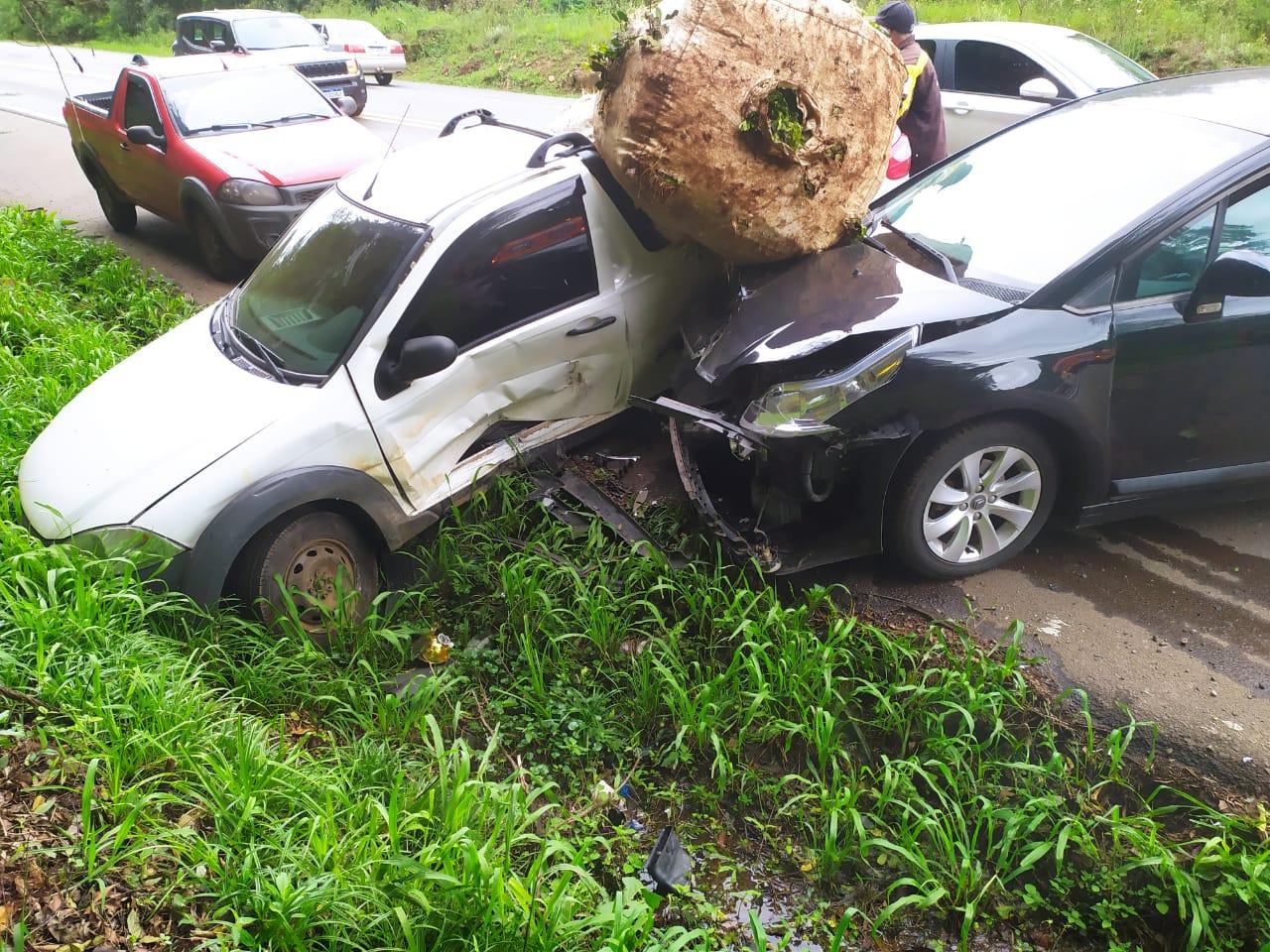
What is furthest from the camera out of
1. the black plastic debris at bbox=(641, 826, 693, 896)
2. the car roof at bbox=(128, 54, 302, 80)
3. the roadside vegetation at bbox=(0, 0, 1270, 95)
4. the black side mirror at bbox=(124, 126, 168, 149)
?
the roadside vegetation at bbox=(0, 0, 1270, 95)

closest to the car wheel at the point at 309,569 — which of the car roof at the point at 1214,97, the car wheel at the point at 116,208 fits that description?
the car roof at the point at 1214,97

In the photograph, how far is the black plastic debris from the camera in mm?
2795

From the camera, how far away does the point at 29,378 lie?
214 inches

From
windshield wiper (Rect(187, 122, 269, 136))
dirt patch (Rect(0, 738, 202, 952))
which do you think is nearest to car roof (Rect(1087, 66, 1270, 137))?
dirt patch (Rect(0, 738, 202, 952))

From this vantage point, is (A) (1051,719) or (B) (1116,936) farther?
(A) (1051,719)

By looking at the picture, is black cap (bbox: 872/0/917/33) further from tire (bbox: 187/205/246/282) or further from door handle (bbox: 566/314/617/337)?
tire (bbox: 187/205/246/282)

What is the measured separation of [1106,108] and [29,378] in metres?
5.81

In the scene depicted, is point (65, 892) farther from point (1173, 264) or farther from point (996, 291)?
point (1173, 264)

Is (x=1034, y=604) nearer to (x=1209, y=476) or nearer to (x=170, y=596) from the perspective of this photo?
(x=1209, y=476)

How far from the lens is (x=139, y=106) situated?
27.2 feet

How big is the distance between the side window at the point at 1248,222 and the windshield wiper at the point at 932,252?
97cm

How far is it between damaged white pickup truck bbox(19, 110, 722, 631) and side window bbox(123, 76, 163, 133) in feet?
15.2

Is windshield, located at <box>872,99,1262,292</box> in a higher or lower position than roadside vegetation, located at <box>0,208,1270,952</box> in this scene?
higher

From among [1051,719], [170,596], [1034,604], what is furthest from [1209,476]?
[170,596]
